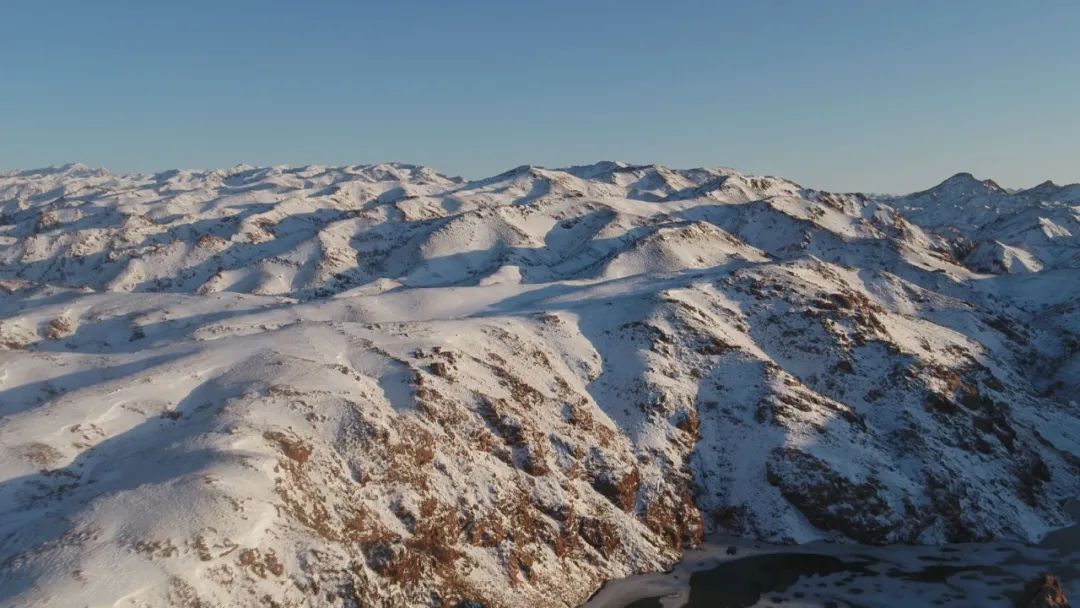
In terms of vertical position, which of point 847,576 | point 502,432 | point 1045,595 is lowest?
point 847,576

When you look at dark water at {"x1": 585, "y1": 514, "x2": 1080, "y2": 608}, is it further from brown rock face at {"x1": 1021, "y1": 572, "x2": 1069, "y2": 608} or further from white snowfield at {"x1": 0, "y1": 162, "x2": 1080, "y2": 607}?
white snowfield at {"x1": 0, "y1": 162, "x2": 1080, "y2": 607}

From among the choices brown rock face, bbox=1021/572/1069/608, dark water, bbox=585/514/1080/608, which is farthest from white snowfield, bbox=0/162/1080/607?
brown rock face, bbox=1021/572/1069/608

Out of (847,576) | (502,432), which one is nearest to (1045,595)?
(847,576)

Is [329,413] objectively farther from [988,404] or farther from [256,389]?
[988,404]

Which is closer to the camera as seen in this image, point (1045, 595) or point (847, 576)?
point (1045, 595)

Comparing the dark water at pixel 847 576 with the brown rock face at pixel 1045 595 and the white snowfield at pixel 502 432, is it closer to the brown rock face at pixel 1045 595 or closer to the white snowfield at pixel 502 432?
the brown rock face at pixel 1045 595

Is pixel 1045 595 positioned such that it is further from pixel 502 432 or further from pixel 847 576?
pixel 502 432

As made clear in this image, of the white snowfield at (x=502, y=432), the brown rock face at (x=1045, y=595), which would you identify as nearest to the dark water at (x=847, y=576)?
the brown rock face at (x=1045, y=595)
